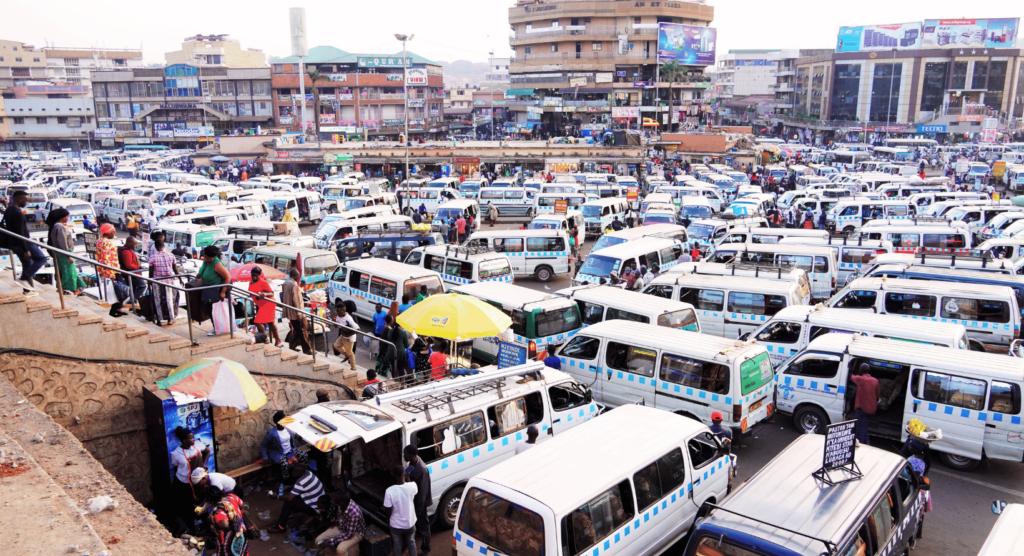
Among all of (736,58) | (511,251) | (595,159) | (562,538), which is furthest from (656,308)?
(736,58)

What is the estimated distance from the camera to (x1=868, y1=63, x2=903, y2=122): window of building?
283 ft

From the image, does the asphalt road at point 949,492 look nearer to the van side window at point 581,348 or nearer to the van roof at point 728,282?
the van side window at point 581,348

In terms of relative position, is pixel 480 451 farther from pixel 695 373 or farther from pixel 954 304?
pixel 954 304

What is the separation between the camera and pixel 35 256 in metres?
10.1

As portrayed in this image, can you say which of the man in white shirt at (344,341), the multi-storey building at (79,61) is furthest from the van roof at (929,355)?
the multi-storey building at (79,61)

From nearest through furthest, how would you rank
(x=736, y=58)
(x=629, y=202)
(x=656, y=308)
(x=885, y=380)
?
(x=885, y=380) < (x=656, y=308) < (x=629, y=202) < (x=736, y=58)

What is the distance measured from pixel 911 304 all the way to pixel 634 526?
1033 cm

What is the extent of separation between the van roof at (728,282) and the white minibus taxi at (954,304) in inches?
60.3

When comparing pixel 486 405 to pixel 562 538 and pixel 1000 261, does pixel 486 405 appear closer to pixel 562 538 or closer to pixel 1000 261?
pixel 562 538

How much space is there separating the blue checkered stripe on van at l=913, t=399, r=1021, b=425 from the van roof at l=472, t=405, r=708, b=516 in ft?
13.5

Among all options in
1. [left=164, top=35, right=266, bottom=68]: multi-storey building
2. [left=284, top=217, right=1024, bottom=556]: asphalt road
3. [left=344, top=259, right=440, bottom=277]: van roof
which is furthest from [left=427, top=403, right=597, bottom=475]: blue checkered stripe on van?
[left=164, top=35, right=266, bottom=68]: multi-storey building

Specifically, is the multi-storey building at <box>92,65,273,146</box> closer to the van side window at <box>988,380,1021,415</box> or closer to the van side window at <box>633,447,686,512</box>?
the van side window at <box>633,447,686,512</box>

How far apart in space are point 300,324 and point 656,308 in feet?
21.3

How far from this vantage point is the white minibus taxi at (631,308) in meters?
12.8
